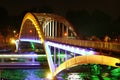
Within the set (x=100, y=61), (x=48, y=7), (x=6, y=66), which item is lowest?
(x=6, y=66)

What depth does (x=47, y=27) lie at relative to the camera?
75125 mm

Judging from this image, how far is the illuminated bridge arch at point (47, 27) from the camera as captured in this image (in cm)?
4997

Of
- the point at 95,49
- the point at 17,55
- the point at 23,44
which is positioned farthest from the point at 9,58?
the point at 95,49

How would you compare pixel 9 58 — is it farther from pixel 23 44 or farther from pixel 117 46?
pixel 117 46

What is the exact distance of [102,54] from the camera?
2373 cm

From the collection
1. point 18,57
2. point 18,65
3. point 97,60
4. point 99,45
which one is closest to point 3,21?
point 18,57

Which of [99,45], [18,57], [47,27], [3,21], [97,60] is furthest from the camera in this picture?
[3,21]

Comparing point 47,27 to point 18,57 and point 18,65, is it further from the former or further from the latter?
point 18,65

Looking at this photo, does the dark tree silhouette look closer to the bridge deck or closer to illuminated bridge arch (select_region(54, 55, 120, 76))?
the bridge deck

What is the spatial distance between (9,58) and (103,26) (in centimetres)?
1831

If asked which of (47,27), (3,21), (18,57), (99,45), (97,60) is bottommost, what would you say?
(18,57)

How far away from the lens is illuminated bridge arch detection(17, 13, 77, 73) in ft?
164

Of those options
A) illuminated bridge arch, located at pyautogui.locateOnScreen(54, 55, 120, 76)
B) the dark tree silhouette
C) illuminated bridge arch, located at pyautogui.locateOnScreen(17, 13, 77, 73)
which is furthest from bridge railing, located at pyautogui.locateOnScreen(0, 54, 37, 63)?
the dark tree silhouette

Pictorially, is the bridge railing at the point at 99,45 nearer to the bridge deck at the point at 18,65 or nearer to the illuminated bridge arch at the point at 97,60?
the illuminated bridge arch at the point at 97,60
